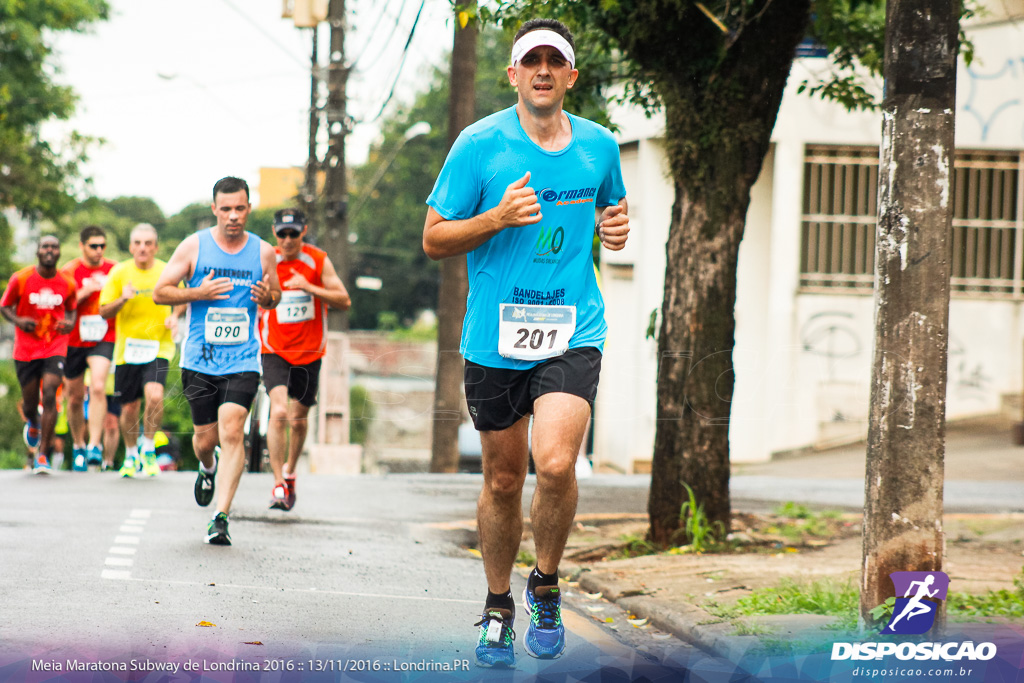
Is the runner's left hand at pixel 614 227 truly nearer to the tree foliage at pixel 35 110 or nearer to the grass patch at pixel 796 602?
the grass patch at pixel 796 602

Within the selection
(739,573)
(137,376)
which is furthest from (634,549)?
(137,376)

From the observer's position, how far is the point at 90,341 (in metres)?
11.0

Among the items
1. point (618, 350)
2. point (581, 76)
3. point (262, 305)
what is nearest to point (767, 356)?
point (618, 350)

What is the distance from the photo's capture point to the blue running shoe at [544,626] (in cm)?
439

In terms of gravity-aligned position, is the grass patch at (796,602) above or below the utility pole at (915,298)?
below

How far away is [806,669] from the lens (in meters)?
4.41

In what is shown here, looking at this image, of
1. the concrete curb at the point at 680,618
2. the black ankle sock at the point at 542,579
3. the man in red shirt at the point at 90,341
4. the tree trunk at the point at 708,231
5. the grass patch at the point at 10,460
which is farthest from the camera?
the grass patch at the point at 10,460

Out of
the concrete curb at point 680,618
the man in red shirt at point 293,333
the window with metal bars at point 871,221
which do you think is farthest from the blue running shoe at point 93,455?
the window with metal bars at point 871,221

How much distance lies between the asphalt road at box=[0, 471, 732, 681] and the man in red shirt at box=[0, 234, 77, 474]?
4.46ft

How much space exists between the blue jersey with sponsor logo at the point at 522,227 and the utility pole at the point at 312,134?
1493 cm

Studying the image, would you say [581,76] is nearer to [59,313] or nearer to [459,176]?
[459,176]

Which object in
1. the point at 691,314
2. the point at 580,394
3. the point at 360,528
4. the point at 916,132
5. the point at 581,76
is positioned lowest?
the point at 360,528

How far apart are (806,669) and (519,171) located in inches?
85.2

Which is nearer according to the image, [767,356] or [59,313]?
[59,313]
